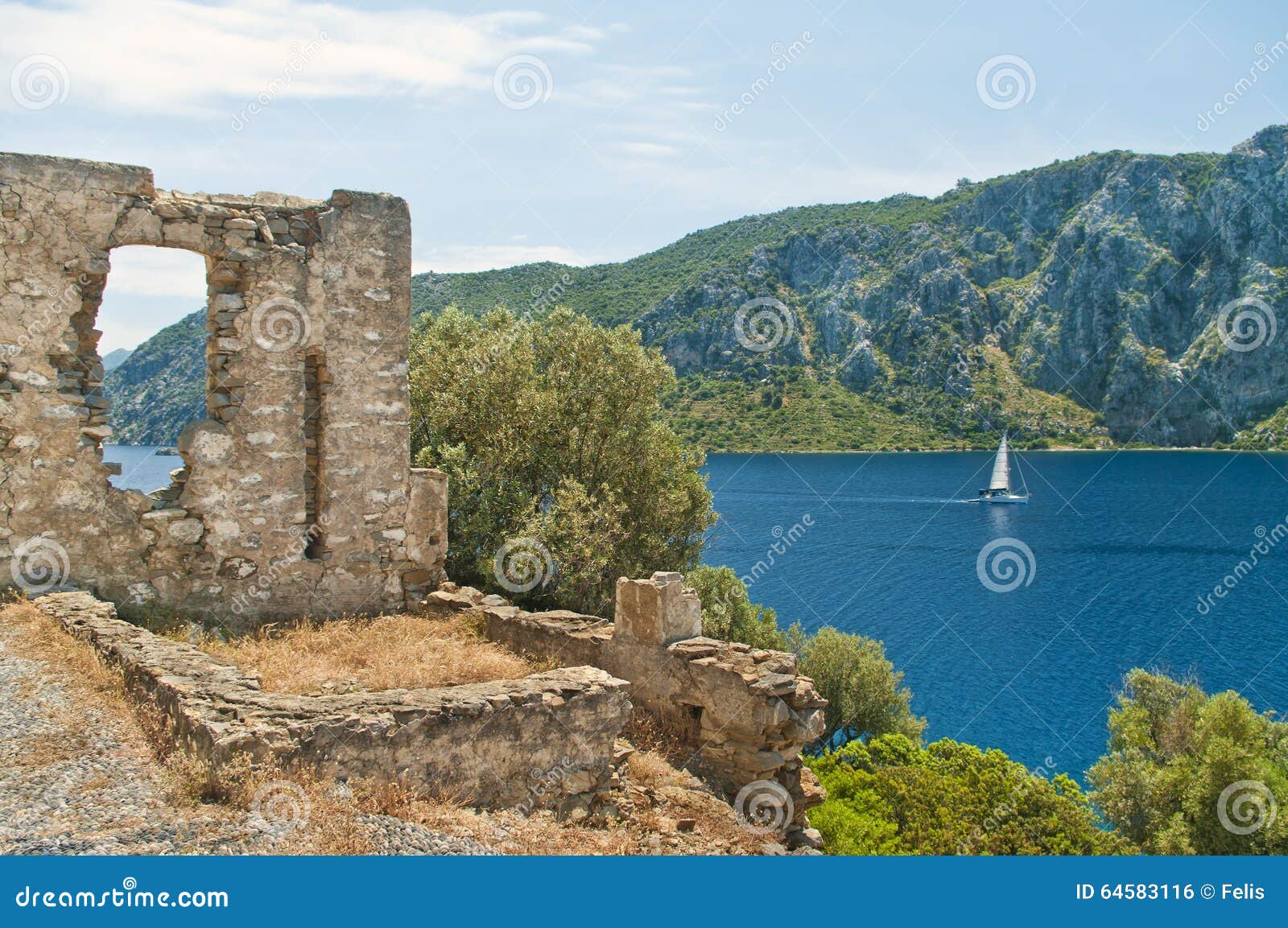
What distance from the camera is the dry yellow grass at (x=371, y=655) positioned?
948cm

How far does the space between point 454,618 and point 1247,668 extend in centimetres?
4625

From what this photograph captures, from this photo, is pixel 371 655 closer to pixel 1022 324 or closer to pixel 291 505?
pixel 291 505

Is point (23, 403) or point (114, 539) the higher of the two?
point (23, 403)

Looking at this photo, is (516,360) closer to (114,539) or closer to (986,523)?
(114,539)

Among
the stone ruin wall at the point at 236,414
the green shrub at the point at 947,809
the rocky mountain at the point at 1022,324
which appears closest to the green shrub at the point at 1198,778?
the green shrub at the point at 947,809

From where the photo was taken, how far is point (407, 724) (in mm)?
7609

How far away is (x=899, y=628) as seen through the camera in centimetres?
5247

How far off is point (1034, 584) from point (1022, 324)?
284 ft

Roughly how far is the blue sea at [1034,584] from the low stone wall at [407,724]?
2687 cm

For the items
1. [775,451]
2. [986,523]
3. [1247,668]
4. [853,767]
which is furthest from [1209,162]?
[853,767]

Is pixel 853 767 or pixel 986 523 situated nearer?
pixel 853 767

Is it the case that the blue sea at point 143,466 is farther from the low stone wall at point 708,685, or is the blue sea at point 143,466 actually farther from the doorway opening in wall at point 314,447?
the low stone wall at point 708,685

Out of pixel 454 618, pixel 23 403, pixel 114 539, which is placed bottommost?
pixel 454 618

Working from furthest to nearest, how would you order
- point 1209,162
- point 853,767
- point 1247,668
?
point 1209,162, point 1247,668, point 853,767
